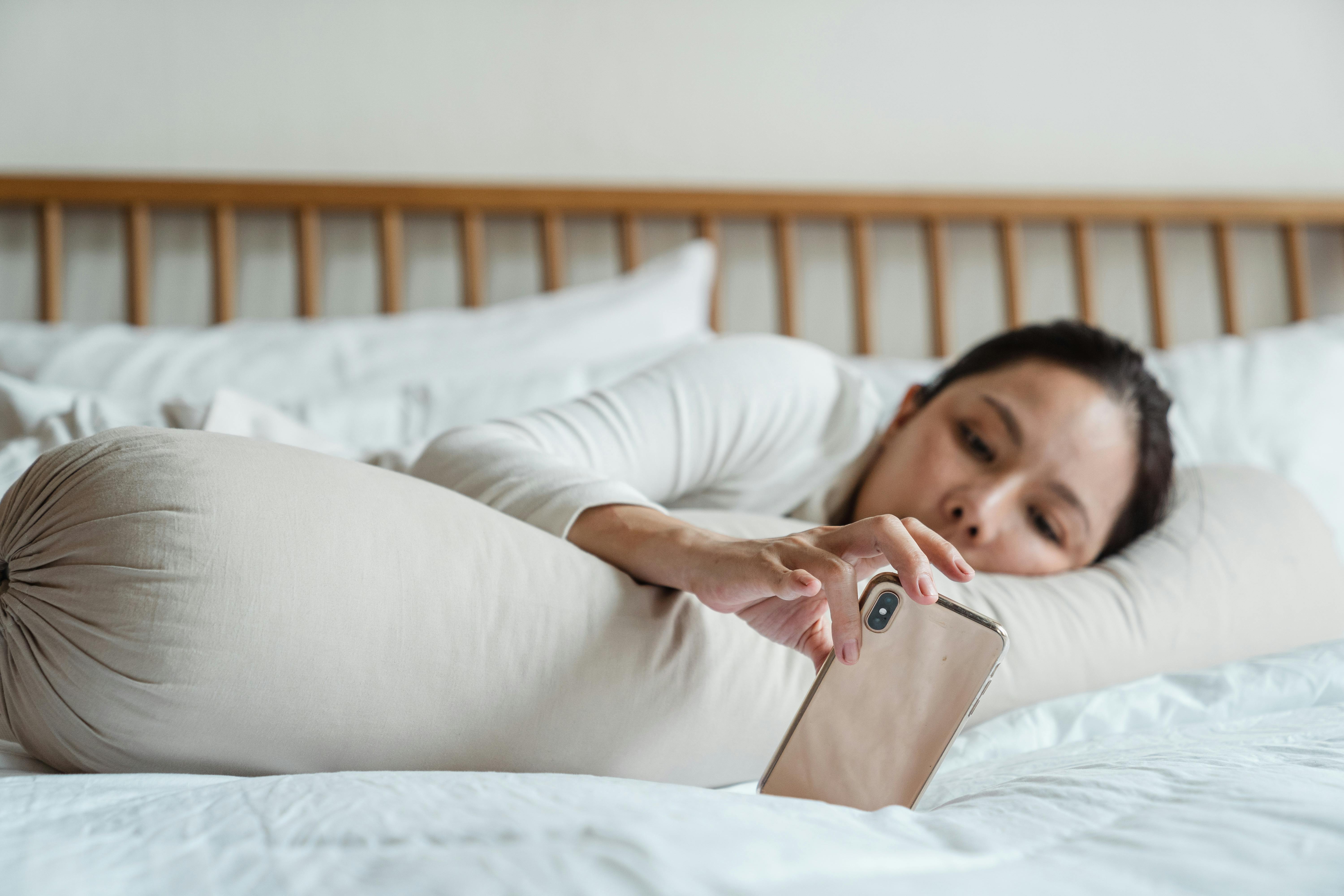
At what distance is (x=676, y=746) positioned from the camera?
1.64 ft

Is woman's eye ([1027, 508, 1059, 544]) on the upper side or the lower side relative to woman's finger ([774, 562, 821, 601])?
lower

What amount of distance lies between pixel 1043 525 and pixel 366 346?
81cm

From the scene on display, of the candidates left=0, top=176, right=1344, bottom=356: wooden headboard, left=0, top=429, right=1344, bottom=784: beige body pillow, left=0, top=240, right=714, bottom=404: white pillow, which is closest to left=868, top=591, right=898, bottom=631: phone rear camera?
left=0, top=429, right=1344, bottom=784: beige body pillow

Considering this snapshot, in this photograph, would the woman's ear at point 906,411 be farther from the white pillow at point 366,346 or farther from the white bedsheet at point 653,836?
the white bedsheet at point 653,836

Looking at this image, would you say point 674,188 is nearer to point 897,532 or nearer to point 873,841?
point 897,532

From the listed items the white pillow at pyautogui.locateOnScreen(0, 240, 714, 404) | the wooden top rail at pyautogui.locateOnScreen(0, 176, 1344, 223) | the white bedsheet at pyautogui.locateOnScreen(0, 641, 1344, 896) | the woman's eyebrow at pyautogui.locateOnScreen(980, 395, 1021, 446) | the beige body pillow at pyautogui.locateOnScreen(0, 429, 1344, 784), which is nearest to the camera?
the white bedsheet at pyautogui.locateOnScreen(0, 641, 1344, 896)

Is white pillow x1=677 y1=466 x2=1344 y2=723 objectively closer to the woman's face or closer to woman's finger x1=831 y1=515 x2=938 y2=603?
the woman's face

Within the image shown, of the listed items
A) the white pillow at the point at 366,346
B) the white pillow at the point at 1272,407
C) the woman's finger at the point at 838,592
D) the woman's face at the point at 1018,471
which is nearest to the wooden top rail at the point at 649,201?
the white pillow at the point at 366,346

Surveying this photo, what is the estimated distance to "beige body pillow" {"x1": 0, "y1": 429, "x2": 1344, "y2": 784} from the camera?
0.36 metres

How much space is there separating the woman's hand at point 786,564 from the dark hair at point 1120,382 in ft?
1.39

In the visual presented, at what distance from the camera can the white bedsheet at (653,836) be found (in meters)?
0.25

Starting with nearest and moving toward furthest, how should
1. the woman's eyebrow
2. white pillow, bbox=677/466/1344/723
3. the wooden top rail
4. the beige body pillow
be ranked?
the beige body pillow < white pillow, bbox=677/466/1344/723 < the woman's eyebrow < the wooden top rail

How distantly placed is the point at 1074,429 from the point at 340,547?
613mm

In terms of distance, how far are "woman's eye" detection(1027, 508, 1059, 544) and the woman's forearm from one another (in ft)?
1.28
